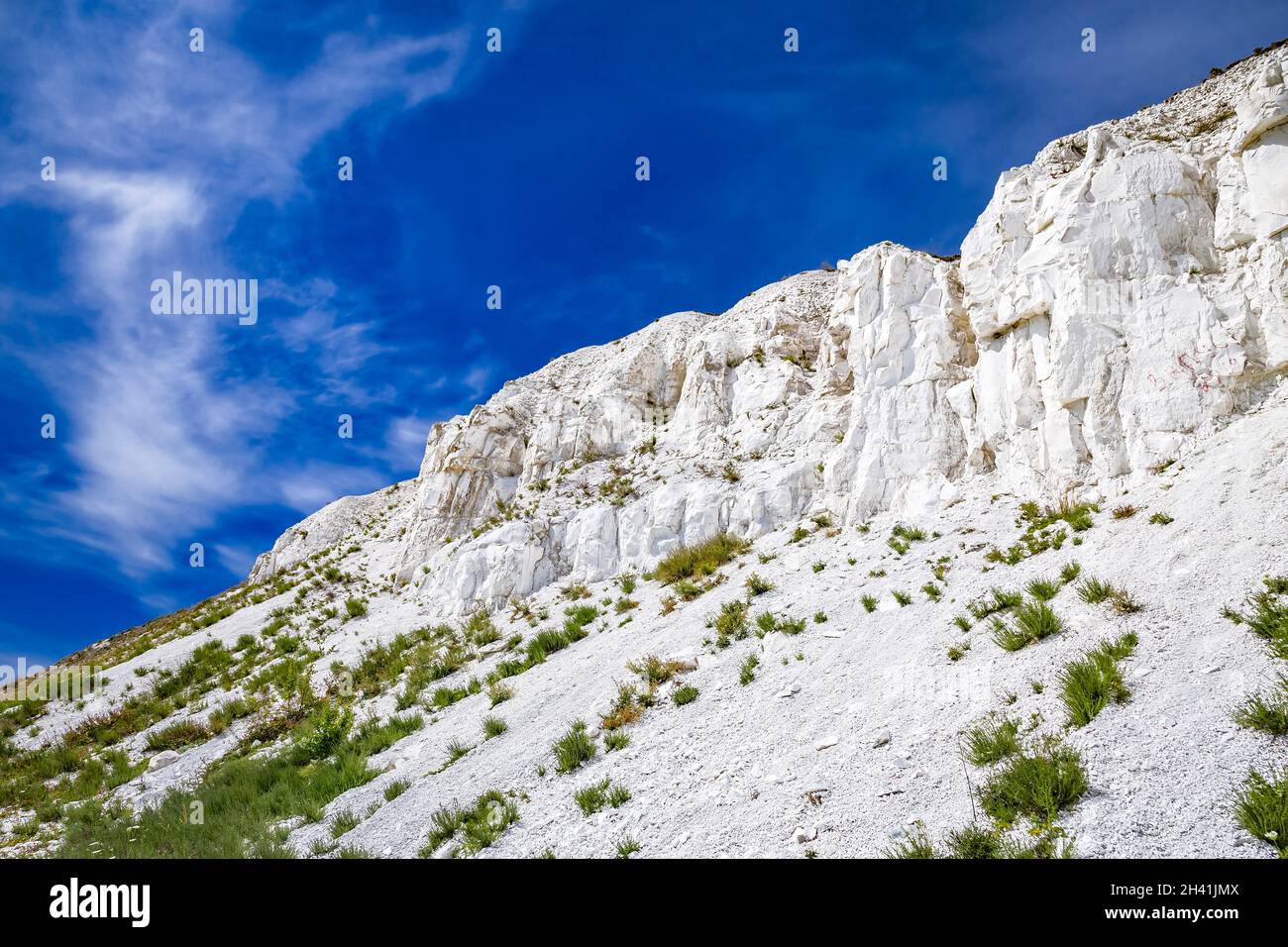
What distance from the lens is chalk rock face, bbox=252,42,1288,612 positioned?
1413 cm

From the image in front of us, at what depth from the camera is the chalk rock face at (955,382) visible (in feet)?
46.4

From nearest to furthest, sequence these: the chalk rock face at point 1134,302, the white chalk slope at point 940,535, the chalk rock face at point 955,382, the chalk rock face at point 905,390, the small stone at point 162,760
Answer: the white chalk slope at point 940,535 < the chalk rock face at point 1134,302 < the chalk rock face at point 955,382 < the small stone at point 162,760 < the chalk rock face at point 905,390

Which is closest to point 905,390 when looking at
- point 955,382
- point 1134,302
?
point 955,382

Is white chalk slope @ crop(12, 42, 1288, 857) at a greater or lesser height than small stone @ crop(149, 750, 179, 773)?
greater

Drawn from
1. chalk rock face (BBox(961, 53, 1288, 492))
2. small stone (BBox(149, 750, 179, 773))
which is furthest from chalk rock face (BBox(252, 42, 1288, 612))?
small stone (BBox(149, 750, 179, 773))

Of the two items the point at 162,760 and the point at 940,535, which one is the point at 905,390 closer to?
the point at 940,535

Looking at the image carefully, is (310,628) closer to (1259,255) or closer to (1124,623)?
(1124,623)

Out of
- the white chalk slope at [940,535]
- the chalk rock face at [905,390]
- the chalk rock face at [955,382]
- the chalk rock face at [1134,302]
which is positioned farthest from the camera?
the chalk rock face at [905,390]

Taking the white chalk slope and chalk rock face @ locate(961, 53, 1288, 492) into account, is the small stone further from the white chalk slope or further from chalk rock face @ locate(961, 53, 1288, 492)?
chalk rock face @ locate(961, 53, 1288, 492)

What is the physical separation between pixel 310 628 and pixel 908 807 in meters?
25.8

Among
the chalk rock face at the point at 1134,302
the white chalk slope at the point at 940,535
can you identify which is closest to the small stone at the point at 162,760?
the white chalk slope at the point at 940,535

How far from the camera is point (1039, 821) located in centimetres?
621

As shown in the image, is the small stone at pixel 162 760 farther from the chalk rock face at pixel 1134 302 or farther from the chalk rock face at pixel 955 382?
the chalk rock face at pixel 1134 302
